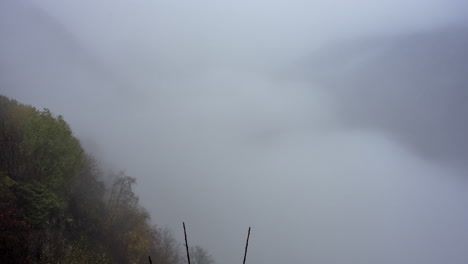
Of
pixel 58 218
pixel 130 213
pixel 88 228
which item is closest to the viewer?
pixel 58 218

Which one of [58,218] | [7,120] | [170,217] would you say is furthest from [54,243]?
[170,217]

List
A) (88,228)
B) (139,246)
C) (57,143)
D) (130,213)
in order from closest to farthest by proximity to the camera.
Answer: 1. (57,143)
2. (88,228)
3. (139,246)
4. (130,213)

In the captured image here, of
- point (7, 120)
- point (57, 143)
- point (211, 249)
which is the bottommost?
point (211, 249)

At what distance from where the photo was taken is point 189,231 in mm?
193250

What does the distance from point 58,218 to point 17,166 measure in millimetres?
6970

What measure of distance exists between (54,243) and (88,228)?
9768 millimetres

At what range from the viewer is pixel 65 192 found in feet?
121

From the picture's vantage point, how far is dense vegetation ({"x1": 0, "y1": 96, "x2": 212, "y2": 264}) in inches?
988

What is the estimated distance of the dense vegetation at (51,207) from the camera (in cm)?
2509

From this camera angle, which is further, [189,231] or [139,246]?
[189,231]

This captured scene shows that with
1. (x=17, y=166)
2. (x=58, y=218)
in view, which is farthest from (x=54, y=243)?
(x=17, y=166)

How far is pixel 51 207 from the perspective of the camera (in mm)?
30703

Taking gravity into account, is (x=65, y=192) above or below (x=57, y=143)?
below

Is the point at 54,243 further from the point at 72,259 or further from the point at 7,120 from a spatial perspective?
the point at 7,120
